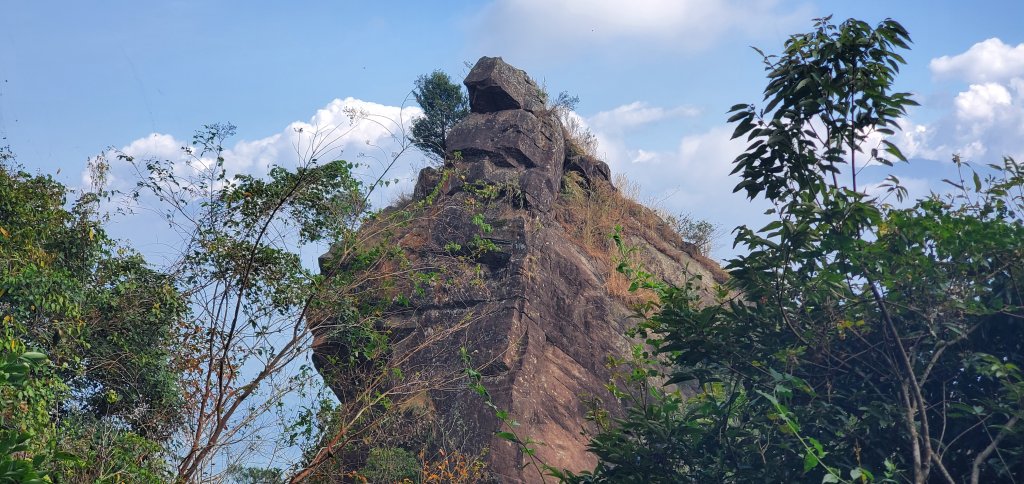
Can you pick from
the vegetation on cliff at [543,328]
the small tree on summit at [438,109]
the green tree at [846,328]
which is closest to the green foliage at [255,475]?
the vegetation on cliff at [543,328]

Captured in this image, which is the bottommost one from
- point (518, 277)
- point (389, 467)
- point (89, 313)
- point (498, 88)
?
point (389, 467)

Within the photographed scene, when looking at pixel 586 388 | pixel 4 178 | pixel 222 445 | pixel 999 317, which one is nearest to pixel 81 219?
pixel 4 178

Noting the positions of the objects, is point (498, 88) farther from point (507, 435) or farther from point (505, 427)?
point (507, 435)

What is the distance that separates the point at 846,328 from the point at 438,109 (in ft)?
62.4

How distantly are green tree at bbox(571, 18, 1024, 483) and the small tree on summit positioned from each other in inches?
717

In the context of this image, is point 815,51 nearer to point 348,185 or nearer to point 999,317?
point 999,317

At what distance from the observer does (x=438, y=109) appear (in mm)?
25344

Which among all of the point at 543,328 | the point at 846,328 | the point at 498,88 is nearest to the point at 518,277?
the point at 543,328

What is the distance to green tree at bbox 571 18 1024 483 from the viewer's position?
6680 millimetres

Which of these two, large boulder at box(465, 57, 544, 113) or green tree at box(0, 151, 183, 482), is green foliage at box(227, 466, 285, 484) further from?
large boulder at box(465, 57, 544, 113)

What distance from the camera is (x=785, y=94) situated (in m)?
6.77

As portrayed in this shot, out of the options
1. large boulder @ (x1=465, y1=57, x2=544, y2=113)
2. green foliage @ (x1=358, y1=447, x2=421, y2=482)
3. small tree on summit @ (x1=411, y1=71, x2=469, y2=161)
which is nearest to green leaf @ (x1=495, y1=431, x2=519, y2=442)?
green foliage @ (x1=358, y1=447, x2=421, y2=482)

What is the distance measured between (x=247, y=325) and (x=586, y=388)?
750cm

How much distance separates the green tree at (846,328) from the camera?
6.68 m
